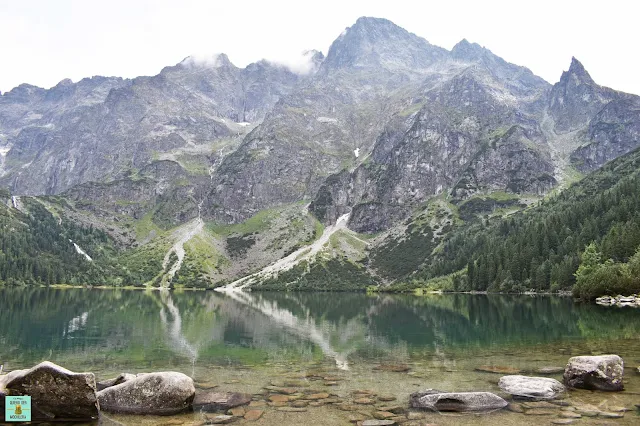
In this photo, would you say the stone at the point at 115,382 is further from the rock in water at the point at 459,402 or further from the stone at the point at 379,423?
the rock in water at the point at 459,402

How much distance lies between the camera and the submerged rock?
71.3ft

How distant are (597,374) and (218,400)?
19.8 meters

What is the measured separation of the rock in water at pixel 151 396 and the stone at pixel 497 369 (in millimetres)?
19512

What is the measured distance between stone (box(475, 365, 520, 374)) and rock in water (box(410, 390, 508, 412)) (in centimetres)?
867

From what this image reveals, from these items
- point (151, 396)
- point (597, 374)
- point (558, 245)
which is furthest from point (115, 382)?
point (558, 245)

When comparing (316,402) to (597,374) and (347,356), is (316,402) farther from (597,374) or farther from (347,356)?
(347,356)

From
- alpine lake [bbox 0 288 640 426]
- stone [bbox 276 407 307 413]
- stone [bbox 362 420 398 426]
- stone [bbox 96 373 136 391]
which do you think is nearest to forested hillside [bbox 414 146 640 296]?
alpine lake [bbox 0 288 640 426]

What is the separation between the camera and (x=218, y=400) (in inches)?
899

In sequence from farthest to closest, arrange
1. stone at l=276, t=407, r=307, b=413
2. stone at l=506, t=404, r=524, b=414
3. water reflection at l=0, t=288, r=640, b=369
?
1. water reflection at l=0, t=288, r=640, b=369
2. stone at l=276, t=407, r=307, b=413
3. stone at l=506, t=404, r=524, b=414

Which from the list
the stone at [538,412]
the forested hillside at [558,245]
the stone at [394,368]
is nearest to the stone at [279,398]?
the stone at [394,368]

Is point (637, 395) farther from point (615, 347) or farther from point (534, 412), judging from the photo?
point (615, 347)

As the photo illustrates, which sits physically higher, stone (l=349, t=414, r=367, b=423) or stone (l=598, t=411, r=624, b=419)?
stone (l=598, t=411, r=624, b=419)

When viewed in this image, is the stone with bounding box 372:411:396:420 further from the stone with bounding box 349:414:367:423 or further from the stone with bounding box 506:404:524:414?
the stone with bounding box 506:404:524:414

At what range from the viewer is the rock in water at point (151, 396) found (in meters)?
21.2
